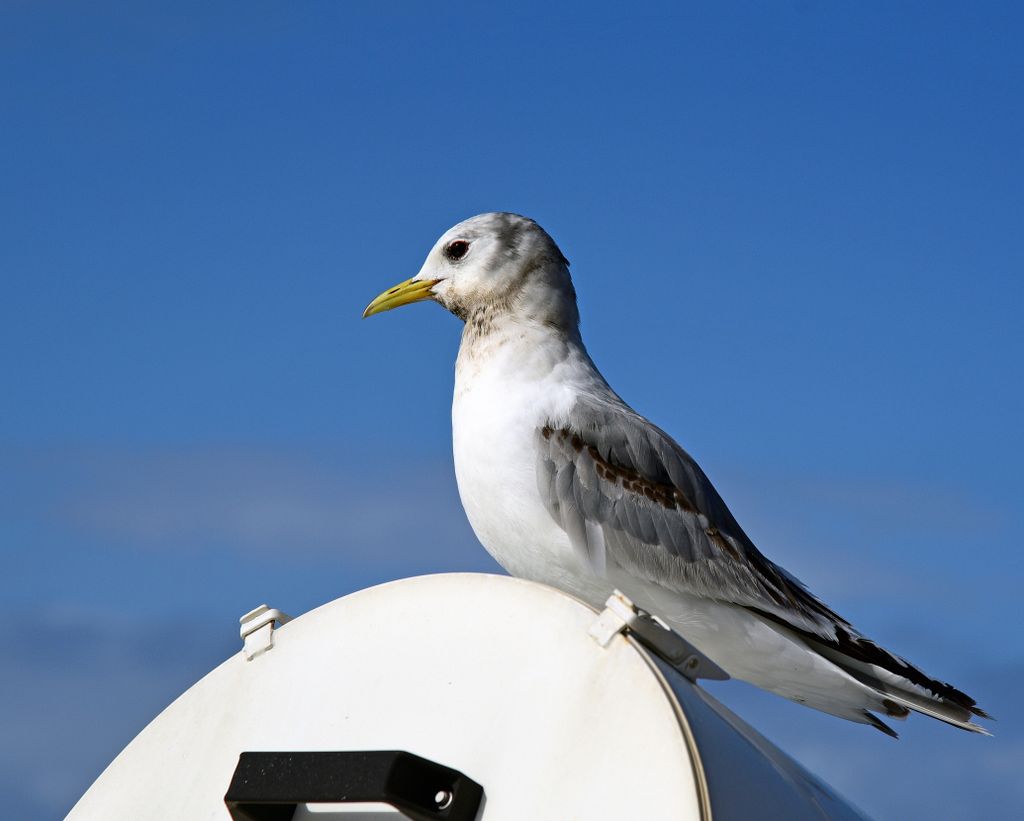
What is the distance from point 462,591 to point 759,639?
11.6 ft

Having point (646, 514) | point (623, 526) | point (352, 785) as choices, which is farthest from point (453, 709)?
point (646, 514)

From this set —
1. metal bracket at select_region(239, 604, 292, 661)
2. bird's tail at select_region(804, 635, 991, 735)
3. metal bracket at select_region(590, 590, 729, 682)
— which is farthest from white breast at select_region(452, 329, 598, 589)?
metal bracket at select_region(590, 590, 729, 682)

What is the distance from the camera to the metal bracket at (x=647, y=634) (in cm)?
364

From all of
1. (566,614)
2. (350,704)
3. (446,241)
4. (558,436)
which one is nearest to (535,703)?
(566,614)

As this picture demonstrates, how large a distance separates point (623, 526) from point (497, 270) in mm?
1717

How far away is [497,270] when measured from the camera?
7871 mm

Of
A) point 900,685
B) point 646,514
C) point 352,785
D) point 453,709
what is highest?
point 646,514

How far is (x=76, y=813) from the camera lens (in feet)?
14.7

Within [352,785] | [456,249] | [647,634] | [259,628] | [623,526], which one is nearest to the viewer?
[352,785]

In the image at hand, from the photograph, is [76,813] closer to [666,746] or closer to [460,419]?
[666,746]

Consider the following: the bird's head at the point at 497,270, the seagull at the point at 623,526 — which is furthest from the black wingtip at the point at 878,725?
the bird's head at the point at 497,270

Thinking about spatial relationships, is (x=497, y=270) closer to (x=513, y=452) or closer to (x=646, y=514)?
(x=513, y=452)

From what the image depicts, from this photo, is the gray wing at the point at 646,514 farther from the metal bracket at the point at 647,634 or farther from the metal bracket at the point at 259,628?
the metal bracket at the point at 647,634

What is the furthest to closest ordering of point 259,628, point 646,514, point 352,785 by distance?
point 646,514 < point 259,628 < point 352,785
